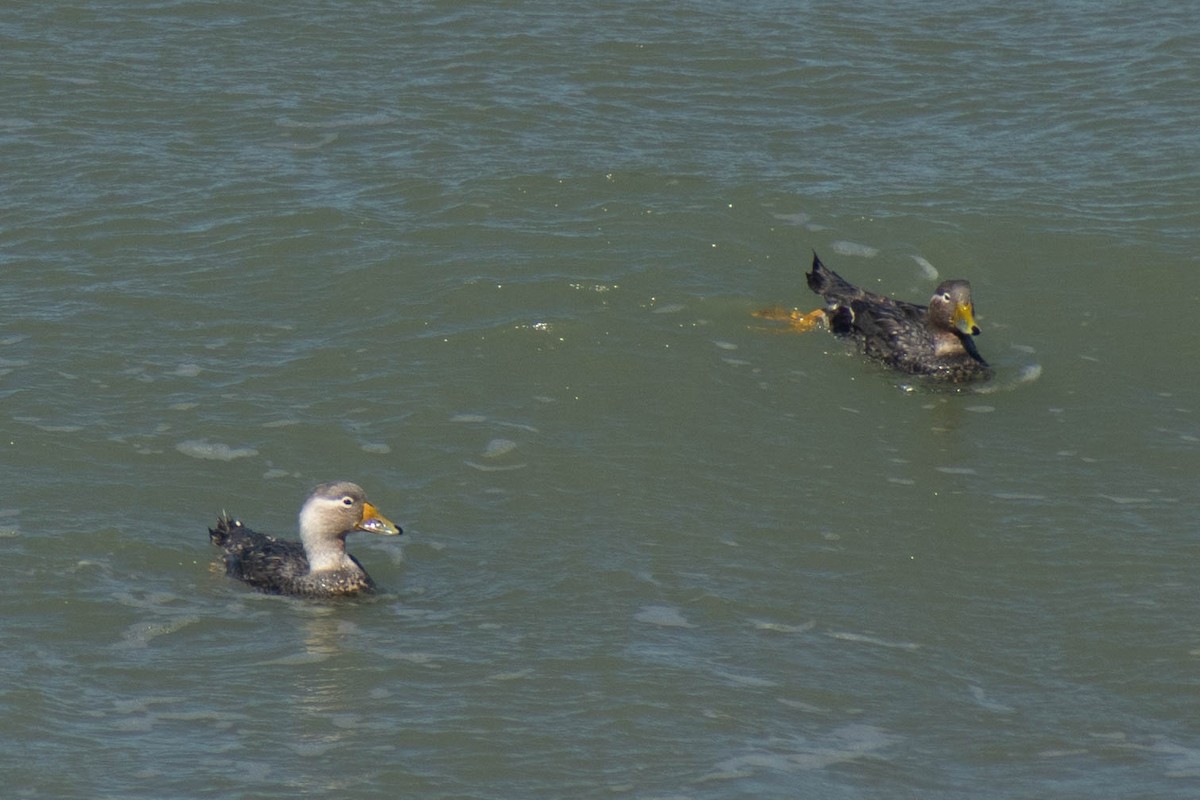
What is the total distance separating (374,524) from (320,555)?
0.38 m

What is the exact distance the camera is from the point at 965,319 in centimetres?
1448

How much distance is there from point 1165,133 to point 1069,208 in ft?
6.75

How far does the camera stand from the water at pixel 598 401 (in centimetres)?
911

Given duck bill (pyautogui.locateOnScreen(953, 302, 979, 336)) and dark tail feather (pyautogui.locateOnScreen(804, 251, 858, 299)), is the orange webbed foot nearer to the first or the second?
dark tail feather (pyautogui.locateOnScreen(804, 251, 858, 299))

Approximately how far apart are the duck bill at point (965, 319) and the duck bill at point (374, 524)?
5.72 m

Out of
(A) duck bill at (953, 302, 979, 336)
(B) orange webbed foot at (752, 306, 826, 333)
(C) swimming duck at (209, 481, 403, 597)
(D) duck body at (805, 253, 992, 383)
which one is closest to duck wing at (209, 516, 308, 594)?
(C) swimming duck at (209, 481, 403, 597)

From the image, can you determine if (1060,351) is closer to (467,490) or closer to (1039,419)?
(1039,419)

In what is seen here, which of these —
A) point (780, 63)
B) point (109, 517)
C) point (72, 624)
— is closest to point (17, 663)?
point (72, 624)

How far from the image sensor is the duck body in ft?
47.3

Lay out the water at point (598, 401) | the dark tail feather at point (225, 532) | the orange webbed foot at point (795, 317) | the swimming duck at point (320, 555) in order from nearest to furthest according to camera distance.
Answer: the water at point (598, 401), the swimming duck at point (320, 555), the dark tail feather at point (225, 532), the orange webbed foot at point (795, 317)

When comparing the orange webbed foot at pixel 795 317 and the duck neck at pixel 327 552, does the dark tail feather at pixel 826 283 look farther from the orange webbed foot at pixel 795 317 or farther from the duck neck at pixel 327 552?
the duck neck at pixel 327 552

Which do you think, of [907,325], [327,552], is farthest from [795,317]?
[327,552]

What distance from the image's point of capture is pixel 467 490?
39.7ft

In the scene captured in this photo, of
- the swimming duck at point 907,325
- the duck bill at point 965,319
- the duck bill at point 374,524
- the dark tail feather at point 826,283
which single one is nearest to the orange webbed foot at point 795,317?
the swimming duck at point 907,325
